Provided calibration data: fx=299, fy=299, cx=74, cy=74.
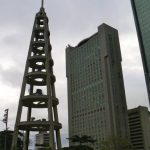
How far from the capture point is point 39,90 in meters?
82.2

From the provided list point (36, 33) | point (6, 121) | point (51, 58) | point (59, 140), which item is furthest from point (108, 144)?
point (6, 121)

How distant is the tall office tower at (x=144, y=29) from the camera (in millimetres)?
184625

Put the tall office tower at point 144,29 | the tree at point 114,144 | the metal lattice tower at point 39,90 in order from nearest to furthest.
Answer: the metal lattice tower at point 39,90
the tree at point 114,144
the tall office tower at point 144,29

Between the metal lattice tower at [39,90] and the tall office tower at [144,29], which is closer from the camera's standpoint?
→ the metal lattice tower at [39,90]

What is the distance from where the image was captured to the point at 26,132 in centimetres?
8494

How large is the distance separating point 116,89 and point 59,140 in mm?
122301

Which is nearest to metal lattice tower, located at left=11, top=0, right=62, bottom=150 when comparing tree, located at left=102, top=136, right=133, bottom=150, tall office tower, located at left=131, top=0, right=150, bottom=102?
tree, located at left=102, top=136, right=133, bottom=150

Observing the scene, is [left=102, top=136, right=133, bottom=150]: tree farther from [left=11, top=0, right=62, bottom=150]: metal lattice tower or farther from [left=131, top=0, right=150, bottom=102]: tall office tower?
[left=131, top=0, right=150, bottom=102]: tall office tower

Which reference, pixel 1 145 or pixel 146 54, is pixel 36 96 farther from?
pixel 146 54

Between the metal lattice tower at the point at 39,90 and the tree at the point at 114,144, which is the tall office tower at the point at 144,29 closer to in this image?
the tree at the point at 114,144

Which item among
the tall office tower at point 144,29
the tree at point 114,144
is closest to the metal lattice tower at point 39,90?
the tree at point 114,144

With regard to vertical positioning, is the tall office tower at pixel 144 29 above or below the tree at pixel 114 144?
above

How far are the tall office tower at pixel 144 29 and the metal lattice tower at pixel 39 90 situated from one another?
104773mm

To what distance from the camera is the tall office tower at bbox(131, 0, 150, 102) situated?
184625 mm
